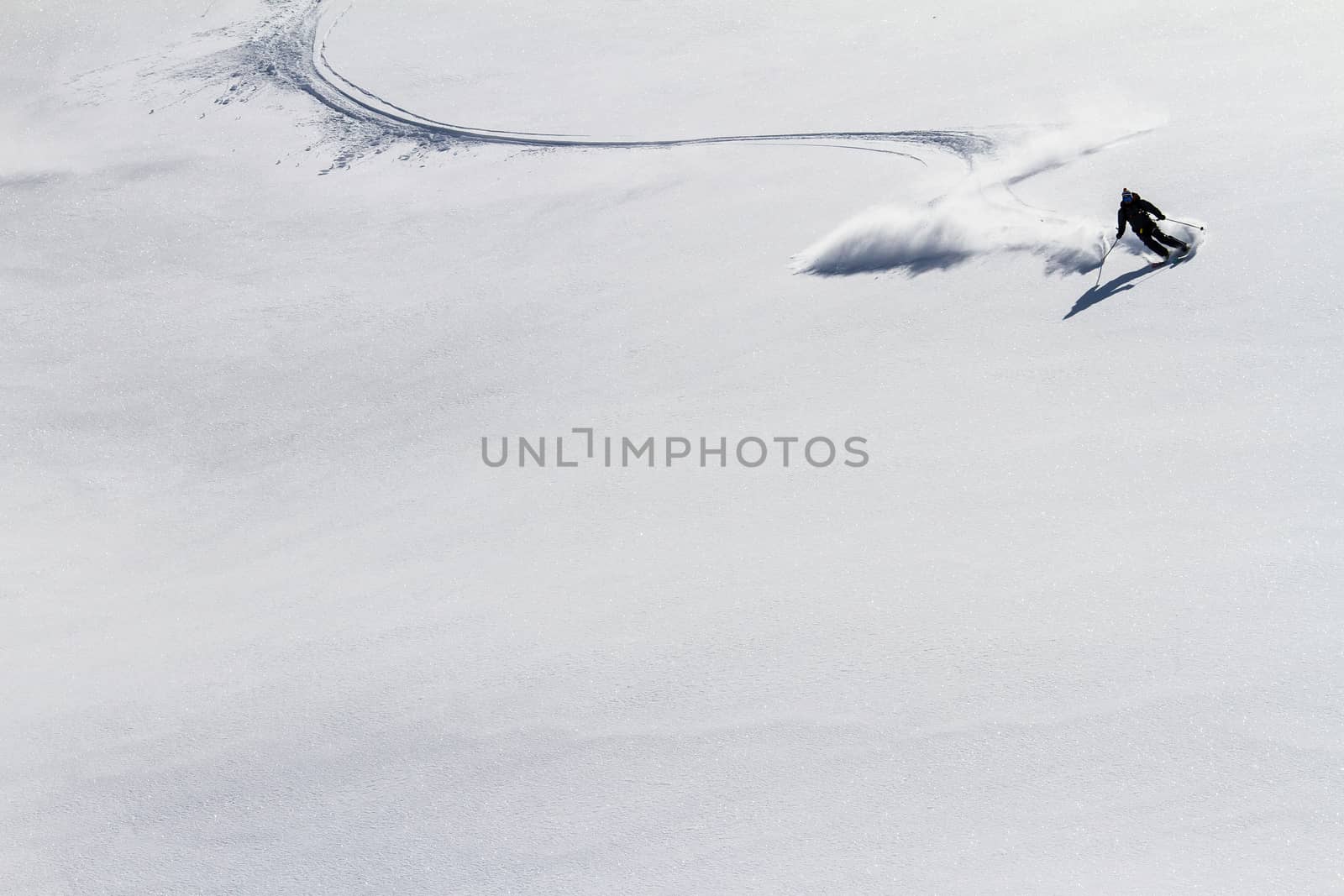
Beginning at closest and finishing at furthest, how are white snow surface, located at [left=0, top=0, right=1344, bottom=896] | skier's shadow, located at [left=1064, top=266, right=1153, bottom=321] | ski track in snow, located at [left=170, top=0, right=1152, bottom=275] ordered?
white snow surface, located at [left=0, top=0, right=1344, bottom=896] → skier's shadow, located at [left=1064, top=266, right=1153, bottom=321] → ski track in snow, located at [left=170, top=0, right=1152, bottom=275]

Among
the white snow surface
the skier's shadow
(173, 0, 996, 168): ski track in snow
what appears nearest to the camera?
the white snow surface

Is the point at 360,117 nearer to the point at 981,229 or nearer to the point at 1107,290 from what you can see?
the point at 981,229

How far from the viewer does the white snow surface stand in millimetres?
6637

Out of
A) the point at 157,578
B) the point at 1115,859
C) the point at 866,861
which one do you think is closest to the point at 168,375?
the point at 157,578

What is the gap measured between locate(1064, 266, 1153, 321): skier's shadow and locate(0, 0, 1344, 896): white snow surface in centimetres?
3

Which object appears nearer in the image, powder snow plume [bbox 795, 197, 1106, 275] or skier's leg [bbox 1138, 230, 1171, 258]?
skier's leg [bbox 1138, 230, 1171, 258]

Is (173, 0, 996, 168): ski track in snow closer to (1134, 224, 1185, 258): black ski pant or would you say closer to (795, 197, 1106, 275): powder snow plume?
(795, 197, 1106, 275): powder snow plume

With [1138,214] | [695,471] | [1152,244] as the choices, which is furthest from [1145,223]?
[695,471]

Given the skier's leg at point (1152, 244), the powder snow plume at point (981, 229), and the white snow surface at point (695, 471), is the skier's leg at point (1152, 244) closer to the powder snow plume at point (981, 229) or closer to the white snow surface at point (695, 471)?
the white snow surface at point (695, 471)

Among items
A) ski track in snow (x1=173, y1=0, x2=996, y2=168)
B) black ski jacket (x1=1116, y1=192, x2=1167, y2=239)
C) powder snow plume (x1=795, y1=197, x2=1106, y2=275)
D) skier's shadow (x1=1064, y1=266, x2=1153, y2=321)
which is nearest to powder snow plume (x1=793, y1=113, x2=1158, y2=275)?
powder snow plume (x1=795, y1=197, x2=1106, y2=275)

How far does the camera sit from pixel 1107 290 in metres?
9.33

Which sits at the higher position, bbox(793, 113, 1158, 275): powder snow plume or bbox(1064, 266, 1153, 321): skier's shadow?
bbox(793, 113, 1158, 275): powder snow plume

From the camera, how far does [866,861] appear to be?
633cm

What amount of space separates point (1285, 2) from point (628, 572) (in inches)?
408
